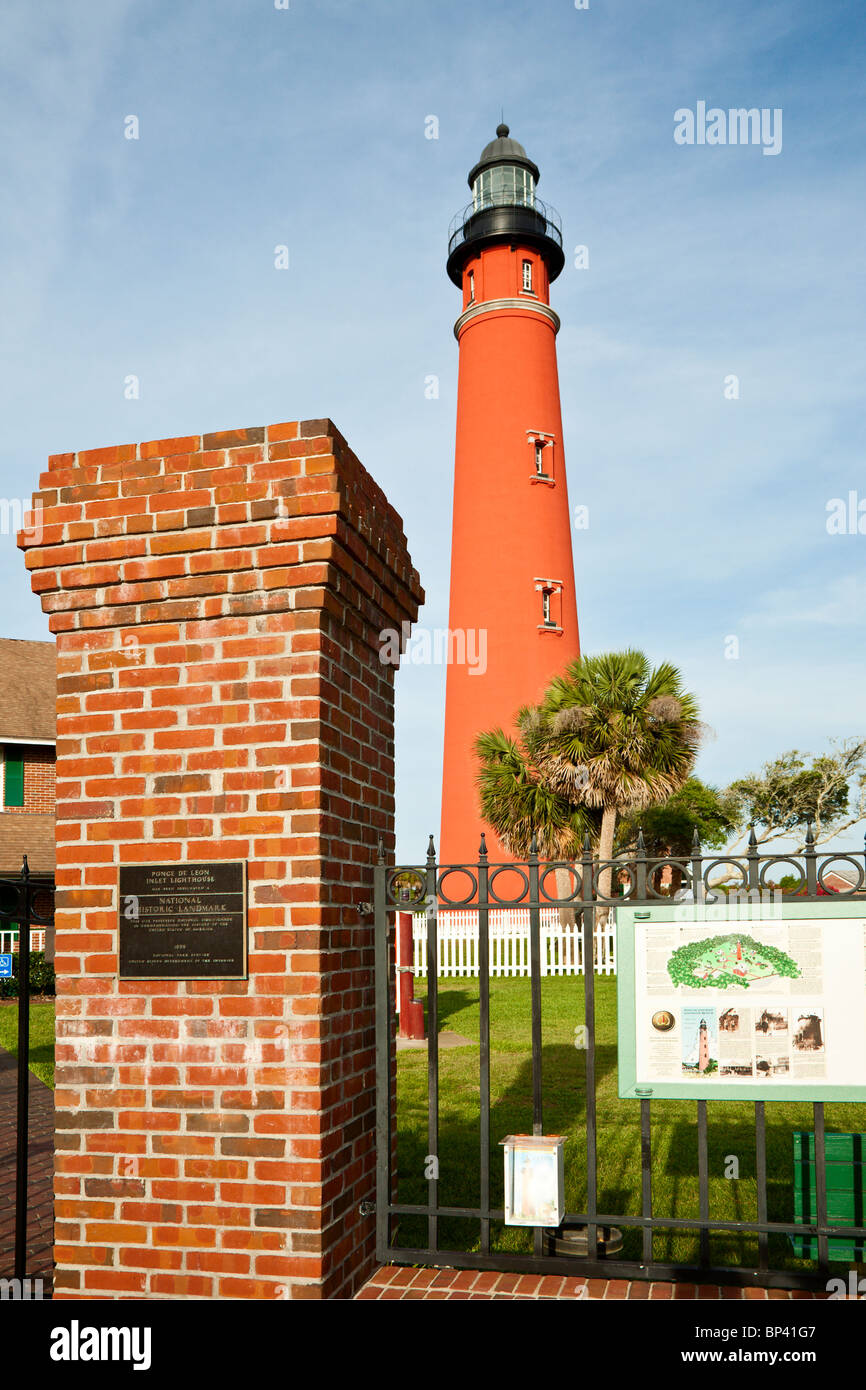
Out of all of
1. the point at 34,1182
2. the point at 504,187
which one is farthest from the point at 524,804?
the point at 504,187

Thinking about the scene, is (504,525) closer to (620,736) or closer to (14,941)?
(620,736)

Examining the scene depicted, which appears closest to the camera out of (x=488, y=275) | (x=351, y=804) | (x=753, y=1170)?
(x=351, y=804)

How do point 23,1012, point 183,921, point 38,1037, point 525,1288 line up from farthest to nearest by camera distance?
point 38,1037 → point 23,1012 → point 525,1288 → point 183,921

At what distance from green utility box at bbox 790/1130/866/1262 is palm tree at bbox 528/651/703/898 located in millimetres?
15094

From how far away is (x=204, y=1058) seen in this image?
148 inches

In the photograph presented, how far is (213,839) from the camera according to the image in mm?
3857

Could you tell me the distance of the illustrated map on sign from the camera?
400 centimetres

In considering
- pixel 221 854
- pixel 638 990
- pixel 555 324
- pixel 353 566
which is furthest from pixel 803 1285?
pixel 555 324

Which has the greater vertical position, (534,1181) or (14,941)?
(534,1181)

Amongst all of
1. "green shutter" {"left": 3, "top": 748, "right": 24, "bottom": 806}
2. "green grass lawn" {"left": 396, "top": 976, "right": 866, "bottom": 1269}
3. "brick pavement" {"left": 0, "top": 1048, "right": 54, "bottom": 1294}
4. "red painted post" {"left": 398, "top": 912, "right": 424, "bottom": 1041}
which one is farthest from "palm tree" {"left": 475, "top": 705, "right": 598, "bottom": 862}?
"brick pavement" {"left": 0, "top": 1048, "right": 54, "bottom": 1294}

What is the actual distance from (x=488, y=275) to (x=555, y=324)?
7.42 ft

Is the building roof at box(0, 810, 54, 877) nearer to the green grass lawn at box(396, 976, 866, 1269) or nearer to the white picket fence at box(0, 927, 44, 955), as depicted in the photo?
the white picket fence at box(0, 927, 44, 955)

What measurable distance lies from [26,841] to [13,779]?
5.43ft
